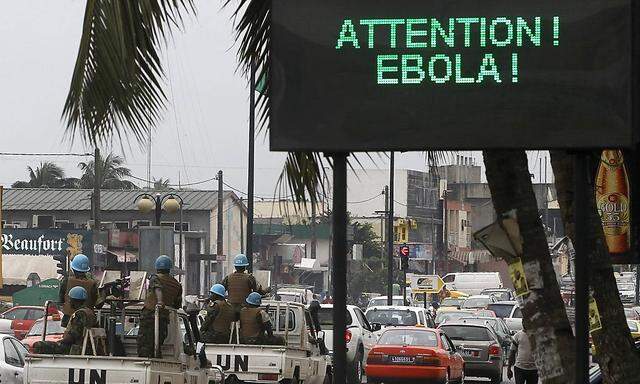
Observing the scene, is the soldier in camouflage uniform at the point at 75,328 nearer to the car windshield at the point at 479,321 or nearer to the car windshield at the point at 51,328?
the car windshield at the point at 51,328

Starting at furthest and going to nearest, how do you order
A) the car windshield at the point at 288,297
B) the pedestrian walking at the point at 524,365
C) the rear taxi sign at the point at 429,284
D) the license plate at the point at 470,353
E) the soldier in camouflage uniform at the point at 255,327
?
the rear taxi sign at the point at 429,284 → the car windshield at the point at 288,297 → the license plate at the point at 470,353 → the pedestrian walking at the point at 524,365 → the soldier in camouflage uniform at the point at 255,327

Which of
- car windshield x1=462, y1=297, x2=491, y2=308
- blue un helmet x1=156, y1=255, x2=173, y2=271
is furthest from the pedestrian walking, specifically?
car windshield x1=462, y1=297, x2=491, y2=308

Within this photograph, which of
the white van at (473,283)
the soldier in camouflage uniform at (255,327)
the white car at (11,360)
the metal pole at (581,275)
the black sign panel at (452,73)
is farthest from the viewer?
the white van at (473,283)

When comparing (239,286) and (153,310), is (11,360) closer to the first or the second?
(239,286)

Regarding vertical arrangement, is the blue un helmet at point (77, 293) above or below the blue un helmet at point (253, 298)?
above

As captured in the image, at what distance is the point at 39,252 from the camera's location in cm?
6900

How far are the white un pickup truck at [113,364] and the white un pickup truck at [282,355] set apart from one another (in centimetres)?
373

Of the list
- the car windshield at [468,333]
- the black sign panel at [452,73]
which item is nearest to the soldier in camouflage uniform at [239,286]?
the black sign panel at [452,73]

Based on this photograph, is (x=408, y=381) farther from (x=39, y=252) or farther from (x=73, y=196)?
(x=73, y=196)

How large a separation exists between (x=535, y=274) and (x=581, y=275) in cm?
231

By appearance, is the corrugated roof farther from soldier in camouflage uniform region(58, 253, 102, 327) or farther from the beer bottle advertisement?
soldier in camouflage uniform region(58, 253, 102, 327)

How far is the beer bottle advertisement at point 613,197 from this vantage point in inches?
723

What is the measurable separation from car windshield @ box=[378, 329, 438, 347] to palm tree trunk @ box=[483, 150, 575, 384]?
19.0 m

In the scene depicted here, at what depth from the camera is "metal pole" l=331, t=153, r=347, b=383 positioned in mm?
8180
